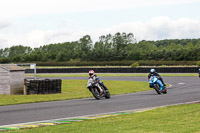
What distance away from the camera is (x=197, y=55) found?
3612 inches

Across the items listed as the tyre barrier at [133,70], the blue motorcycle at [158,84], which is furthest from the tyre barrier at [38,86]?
the tyre barrier at [133,70]

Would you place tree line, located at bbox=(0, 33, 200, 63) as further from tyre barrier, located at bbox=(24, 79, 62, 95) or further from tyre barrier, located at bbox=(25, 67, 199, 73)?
tyre barrier, located at bbox=(24, 79, 62, 95)

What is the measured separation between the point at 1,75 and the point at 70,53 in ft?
Result: 342

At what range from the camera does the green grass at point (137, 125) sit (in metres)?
8.98

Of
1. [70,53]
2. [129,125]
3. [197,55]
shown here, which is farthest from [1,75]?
[70,53]

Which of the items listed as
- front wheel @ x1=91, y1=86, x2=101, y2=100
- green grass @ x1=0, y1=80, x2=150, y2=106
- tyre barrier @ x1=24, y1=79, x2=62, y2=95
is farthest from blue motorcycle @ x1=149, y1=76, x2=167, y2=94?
tyre barrier @ x1=24, y1=79, x2=62, y2=95

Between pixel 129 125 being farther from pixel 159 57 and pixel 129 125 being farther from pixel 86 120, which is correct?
pixel 159 57

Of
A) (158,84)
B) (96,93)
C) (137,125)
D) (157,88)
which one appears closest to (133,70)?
(158,84)

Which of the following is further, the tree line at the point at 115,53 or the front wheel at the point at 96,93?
the tree line at the point at 115,53

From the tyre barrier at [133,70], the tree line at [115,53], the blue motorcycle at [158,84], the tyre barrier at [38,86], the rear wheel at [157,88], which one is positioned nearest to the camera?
the rear wheel at [157,88]

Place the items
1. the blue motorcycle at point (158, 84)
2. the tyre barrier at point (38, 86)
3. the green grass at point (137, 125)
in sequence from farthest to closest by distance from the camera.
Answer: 1. the tyre barrier at point (38, 86)
2. the blue motorcycle at point (158, 84)
3. the green grass at point (137, 125)

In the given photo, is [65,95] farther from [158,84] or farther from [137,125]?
[137,125]

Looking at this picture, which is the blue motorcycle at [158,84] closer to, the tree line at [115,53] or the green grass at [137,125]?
the green grass at [137,125]

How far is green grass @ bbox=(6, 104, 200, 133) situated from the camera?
8.98 m
